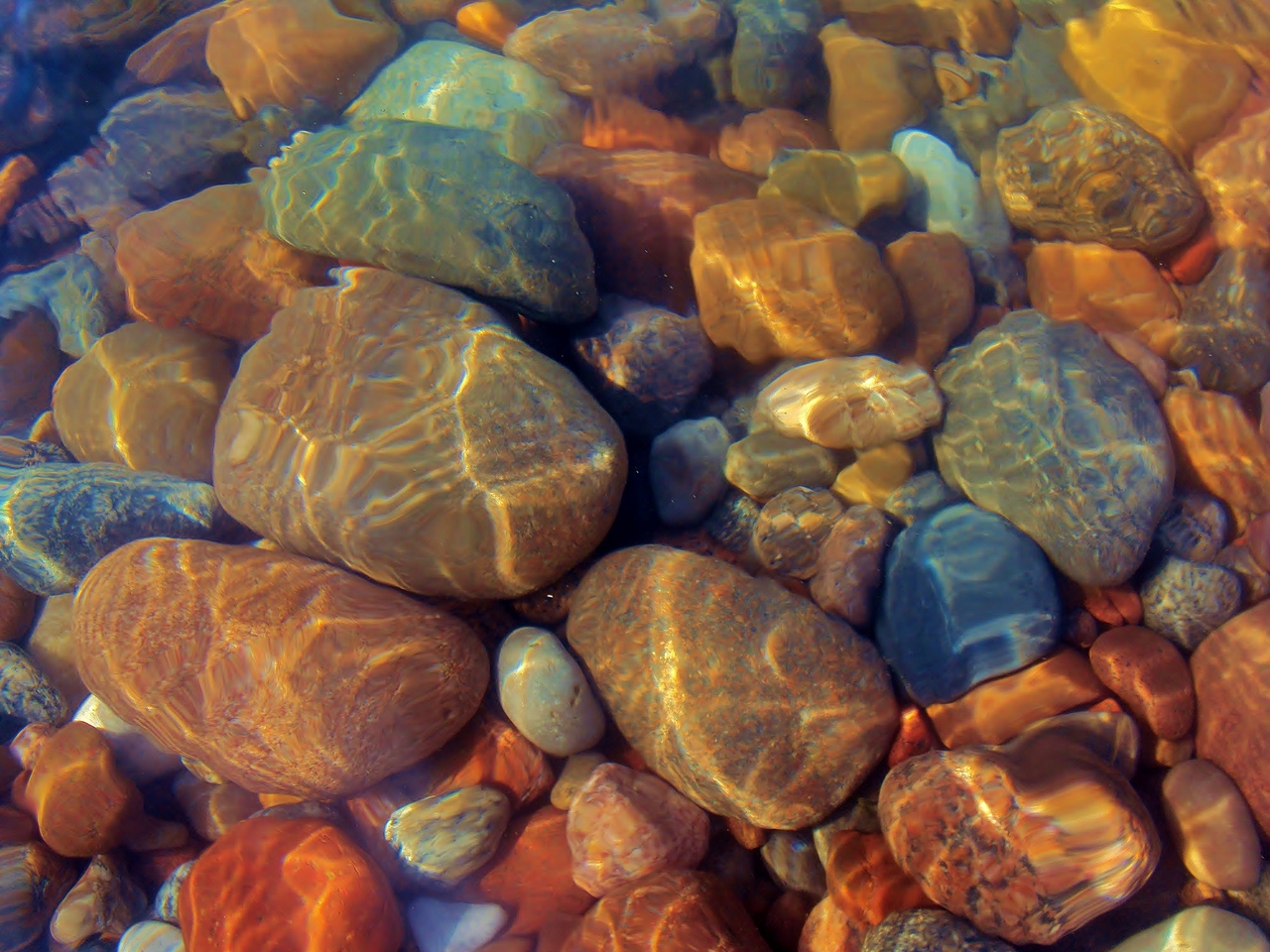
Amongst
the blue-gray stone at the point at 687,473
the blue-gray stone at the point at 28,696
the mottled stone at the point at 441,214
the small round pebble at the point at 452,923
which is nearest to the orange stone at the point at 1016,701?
the blue-gray stone at the point at 687,473

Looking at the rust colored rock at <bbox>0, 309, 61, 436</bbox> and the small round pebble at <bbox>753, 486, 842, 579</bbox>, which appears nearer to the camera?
the small round pebble at <bbox>753, 486, 842, 579</bbox>

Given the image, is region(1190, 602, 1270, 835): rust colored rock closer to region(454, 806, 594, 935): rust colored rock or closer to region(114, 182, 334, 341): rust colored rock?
region(454, 806, 594, 935): rust colored rock

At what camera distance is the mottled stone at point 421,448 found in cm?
333

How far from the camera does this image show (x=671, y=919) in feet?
9.35

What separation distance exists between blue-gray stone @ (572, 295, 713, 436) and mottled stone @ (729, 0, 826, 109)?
2322 mm

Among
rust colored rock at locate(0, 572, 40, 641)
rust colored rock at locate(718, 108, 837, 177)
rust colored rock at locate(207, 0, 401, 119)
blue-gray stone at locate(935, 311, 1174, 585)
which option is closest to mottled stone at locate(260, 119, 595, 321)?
rust colored rock at locate(718, 108, 837, 177)

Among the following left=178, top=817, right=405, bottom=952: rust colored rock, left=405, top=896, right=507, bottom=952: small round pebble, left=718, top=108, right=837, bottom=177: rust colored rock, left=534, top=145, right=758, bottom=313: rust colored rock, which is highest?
left=718, top=108, right=837, bottom=177: rust colored rock

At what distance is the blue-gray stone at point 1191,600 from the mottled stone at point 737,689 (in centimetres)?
134

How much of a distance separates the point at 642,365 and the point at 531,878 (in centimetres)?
259

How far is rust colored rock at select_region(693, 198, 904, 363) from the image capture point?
405 cm

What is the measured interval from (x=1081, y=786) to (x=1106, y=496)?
1398 millimetres

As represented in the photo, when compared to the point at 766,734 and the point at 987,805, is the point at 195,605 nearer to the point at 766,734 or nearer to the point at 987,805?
the point at 766,734

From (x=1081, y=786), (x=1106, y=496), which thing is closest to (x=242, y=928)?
(x=1081, y=786)

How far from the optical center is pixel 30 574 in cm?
409
